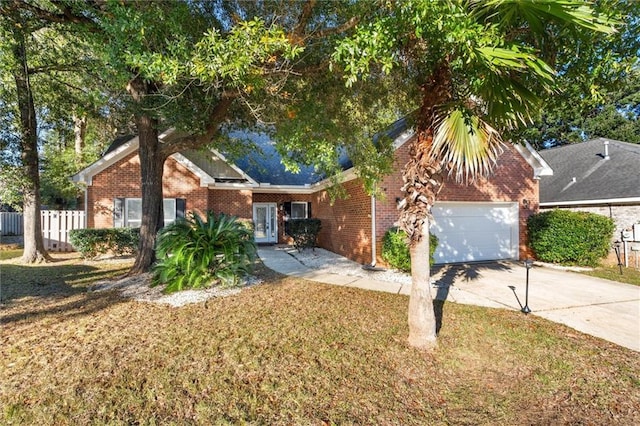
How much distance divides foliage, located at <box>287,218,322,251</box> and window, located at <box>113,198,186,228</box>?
5.05 m

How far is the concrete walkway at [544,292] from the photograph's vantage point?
5.48 m

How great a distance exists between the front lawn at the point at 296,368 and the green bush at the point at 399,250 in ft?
10.7

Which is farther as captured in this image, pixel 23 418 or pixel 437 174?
pixel 437 174

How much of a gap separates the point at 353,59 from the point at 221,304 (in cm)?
495

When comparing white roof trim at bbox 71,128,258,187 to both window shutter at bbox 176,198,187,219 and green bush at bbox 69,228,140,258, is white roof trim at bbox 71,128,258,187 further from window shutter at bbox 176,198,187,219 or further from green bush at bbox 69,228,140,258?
green bush at bbox 69,228,140,258

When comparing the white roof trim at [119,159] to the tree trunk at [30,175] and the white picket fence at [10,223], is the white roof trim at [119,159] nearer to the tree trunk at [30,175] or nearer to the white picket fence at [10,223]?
the tree trunk at [30,175]

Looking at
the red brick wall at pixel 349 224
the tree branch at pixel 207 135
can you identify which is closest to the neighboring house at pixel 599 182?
the red brick wall at pixel 349 224

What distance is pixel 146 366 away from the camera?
12.4ft

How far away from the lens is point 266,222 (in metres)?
17.2

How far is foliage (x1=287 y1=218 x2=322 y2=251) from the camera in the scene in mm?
14195

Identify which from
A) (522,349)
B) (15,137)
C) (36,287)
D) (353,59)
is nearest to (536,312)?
(522,349)

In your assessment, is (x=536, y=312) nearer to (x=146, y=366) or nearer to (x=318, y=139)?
(x=318, y=139)

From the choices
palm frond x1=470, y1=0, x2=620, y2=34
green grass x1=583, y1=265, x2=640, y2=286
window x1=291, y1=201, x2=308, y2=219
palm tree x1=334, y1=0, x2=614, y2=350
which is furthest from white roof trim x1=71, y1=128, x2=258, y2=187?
green grass x1=583, y1=265, x2=640, y2=286

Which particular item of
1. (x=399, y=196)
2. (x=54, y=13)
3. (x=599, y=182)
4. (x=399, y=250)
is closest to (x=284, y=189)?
(x=399, y=196)
